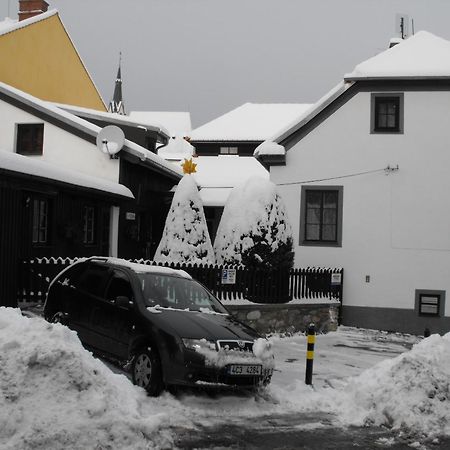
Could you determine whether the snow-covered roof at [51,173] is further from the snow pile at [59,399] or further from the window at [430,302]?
the window at [430,302]

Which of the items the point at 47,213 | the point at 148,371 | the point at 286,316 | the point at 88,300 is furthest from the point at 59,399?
the point at 47,213

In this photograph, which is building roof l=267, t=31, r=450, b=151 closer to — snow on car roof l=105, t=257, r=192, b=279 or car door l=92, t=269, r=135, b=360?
snow on car roof l=105, t=257, r=192, b=279

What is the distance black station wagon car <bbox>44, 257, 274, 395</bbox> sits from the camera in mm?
7559

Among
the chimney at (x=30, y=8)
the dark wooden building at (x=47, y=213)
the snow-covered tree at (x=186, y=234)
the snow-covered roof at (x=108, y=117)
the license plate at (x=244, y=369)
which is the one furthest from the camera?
the chimney at (x=30, y=8)

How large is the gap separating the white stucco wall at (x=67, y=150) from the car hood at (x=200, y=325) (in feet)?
37.6

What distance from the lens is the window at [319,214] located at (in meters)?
17.7

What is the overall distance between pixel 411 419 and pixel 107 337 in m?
4.07

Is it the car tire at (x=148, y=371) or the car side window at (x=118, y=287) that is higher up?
the car side window at (x=118, y=287)

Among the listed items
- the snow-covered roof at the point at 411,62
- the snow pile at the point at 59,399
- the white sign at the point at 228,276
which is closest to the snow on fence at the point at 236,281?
the white sign at the point at 228,276

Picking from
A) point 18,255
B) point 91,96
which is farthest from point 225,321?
point 91,96

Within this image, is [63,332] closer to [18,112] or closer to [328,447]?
[328,447]

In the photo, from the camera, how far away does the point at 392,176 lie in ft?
56.6

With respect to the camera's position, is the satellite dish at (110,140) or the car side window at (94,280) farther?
the satellite dish at (110,140)

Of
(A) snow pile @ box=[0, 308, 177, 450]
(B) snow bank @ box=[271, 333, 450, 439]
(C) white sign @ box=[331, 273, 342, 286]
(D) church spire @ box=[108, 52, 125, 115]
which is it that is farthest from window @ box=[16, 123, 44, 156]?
(D) church spire @ box=[108, 52, 125, 115]
